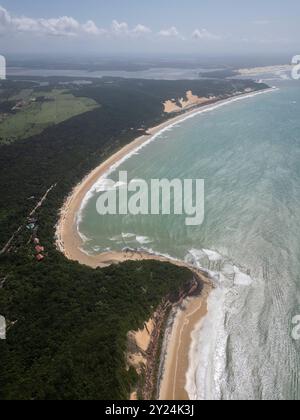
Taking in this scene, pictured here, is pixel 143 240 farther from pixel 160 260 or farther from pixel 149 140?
pixel 149 140

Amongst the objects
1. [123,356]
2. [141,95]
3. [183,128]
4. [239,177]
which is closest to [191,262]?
[123,356]

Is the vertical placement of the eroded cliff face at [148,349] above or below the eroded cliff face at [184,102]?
below

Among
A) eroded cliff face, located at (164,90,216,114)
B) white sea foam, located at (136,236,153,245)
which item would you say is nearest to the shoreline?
white sea foam, located at (136,236,153,245)

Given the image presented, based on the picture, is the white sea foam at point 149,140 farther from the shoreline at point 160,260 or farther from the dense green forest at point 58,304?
the dense green forest at point 58,304

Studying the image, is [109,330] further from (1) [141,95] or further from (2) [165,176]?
(1) [141,95]

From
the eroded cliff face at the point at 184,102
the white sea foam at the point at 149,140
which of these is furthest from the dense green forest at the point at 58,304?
the eroded cliff face at the point at 184,102
